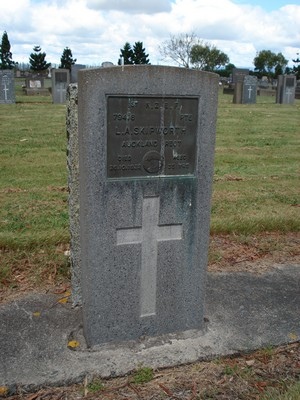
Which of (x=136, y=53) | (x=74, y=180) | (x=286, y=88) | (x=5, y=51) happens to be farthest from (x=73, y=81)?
(x=5, y=51)

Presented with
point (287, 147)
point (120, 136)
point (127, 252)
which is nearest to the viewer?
point (120, 136)

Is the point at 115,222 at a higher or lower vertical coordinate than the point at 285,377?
higher

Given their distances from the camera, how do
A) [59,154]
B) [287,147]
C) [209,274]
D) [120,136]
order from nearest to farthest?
[120,136] → [209,274] → [59,154] → [287,147]

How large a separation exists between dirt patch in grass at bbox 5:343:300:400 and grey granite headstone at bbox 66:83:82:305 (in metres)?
0.96

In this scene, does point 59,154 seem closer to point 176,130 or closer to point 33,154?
point 33,154

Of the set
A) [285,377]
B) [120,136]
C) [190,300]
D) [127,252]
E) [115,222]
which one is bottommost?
[285,377]

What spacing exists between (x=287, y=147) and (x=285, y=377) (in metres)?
9.26

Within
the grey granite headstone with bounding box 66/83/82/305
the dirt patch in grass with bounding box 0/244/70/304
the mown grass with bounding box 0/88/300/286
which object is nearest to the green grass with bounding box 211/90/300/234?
the mown grass with bounding box 0/88/300/286

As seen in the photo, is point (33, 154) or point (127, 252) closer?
point (127, 252)

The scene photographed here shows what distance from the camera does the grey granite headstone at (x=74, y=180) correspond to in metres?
3.20

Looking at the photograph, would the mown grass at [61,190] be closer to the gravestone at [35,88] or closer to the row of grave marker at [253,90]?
the row of grave marker at [253,90]

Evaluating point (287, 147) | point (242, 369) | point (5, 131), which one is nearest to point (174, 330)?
point (242, 369)

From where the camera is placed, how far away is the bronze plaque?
2.73 metres

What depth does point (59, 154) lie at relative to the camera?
974 cm
